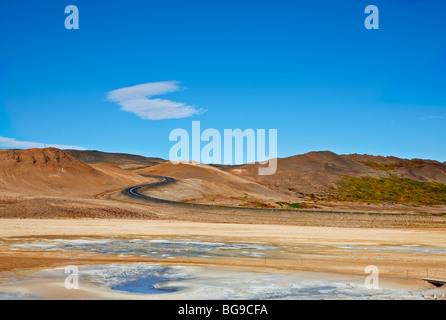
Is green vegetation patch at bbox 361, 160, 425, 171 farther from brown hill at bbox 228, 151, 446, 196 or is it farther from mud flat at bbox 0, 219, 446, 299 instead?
mud flat at bbox 0, 219, 446, 299

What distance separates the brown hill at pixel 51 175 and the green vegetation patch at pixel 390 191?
44.9 meters

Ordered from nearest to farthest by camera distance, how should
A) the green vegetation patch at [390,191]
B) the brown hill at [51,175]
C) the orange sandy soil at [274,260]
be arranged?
the orange sandy soil at [274,260] → the brown hill at [51,175] → the green vegetation patch at [390,191]

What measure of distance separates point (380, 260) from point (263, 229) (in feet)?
51.3

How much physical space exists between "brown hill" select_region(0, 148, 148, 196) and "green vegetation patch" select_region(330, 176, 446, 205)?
147 ft

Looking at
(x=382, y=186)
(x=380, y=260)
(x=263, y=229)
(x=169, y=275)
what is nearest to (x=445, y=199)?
(x=382, y=186)

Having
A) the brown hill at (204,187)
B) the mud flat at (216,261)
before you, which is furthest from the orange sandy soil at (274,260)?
the brown hill at (204,187)

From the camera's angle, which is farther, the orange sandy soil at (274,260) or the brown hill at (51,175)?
the brown hill at (51,175)

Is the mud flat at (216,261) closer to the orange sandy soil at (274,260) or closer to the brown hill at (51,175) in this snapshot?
the orange sandy soil at (274,260)

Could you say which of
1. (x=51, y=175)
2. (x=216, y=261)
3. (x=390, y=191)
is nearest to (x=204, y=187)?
(x=51, y=175)

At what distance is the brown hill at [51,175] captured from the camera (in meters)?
74.8

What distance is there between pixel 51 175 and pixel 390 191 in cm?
7519

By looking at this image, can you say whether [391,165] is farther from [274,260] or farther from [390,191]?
[274,260]

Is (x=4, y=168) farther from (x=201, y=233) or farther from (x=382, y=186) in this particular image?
(x=382, y=186)

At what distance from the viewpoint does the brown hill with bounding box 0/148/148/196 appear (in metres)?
74.8
